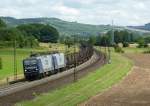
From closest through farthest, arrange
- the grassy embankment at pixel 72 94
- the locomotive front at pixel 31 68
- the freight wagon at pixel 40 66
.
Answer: the grassy embankment at pixel 72 94, the locomotive front at pixel 31 68, the freight wagon at pixel 40 66

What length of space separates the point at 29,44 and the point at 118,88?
131943 millimetres

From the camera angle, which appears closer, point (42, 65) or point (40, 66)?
point (40, 66)

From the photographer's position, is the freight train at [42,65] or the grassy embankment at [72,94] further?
the freight train at [42,65]

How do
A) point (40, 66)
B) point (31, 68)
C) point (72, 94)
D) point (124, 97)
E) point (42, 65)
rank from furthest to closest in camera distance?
point (42, 65) → point (40, 66) → point (31, 68) → point (72, 94) → point (124, 97)

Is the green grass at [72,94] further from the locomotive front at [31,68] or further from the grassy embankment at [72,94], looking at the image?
the locomotive front at [31,68]

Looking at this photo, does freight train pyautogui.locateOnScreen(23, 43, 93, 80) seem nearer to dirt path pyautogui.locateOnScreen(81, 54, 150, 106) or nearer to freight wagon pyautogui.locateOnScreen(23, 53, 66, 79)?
freight wagon pyautogui.locateOnScreen(23, 53, 66, 79)

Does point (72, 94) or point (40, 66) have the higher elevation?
point (40, 66)

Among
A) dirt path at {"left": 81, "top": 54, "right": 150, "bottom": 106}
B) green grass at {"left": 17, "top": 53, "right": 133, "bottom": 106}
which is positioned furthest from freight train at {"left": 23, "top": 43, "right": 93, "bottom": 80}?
dirt path at {"left": 81, "top": 54, "right": 150, "bottom": 106}

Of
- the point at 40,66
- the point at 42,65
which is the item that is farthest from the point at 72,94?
the point at 42,65

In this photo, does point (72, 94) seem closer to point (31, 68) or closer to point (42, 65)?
point (31, 68)

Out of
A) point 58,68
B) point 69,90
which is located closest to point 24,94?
point 69,90

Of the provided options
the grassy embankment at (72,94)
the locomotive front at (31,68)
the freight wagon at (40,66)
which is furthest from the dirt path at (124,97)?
the freight wagon at (40,66)

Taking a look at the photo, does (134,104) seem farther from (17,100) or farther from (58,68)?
(58,68)

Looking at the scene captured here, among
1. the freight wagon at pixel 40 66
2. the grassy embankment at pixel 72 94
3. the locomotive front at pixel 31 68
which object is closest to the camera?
the grassy embankment at pixel 72 94
